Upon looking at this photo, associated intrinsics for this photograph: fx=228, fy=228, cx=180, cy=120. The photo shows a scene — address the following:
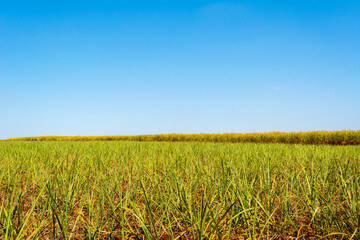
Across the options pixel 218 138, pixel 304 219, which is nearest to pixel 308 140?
pixel 218 138

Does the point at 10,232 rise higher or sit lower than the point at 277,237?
Answer: higher

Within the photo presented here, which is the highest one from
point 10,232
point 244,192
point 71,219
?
point 244,192

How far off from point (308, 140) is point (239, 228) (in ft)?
52.0

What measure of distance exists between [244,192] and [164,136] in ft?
74.7

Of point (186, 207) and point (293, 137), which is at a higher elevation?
point (293, 137)

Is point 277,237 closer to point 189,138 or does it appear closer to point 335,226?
point 335,226

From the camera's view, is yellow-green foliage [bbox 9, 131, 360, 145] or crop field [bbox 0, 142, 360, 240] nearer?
crop field [bbox 0, 142, 360, 240]

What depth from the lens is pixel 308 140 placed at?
15.1 metres

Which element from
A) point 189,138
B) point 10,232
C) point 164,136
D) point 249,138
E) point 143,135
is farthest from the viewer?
point 143,135

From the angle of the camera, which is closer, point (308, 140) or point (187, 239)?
point (187, 239)

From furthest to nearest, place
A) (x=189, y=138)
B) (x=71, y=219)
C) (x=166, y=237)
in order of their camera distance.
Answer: (x=189, y=138), (x=71, y=219), (x=166, y=237)

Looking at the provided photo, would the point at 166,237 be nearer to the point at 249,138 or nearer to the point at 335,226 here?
the point at 335,226

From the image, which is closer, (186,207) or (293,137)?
(186,207)

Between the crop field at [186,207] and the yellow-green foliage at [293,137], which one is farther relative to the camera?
the yellow-green foliage at [293,137]
